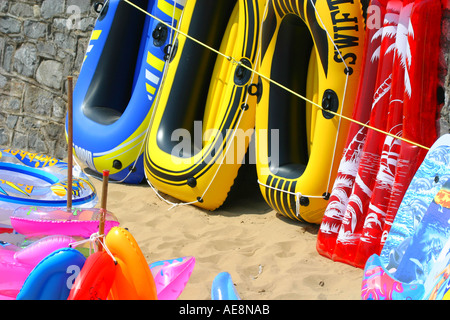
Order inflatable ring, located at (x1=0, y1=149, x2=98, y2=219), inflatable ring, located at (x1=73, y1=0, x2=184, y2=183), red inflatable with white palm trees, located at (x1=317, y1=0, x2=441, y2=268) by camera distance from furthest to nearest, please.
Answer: inflatable ring, located at (x1=73, y1=0, x2=184, y2=183)
inflatable ring, located at (x1=0, y1=149, x2=98, y2=219)
red inflatable with white palm trees, located at (x1=317, y1=0, x2=441, y2=268)

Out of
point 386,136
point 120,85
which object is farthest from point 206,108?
point 386,136

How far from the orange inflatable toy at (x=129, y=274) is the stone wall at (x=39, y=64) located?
133 inches

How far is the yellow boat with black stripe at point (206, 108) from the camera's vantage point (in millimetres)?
3717

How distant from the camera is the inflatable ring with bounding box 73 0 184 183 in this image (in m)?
4.33

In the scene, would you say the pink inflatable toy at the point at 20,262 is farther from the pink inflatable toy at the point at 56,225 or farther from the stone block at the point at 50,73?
the stone block at the point at 50,73

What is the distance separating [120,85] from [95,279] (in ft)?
9.84

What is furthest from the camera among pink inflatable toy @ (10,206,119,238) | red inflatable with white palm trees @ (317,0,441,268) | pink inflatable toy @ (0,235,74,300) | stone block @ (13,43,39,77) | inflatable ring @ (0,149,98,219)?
stone block @ (13,43,39,77)

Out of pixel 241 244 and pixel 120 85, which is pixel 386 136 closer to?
pixel 241 244

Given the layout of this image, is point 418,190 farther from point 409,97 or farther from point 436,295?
point 436,295

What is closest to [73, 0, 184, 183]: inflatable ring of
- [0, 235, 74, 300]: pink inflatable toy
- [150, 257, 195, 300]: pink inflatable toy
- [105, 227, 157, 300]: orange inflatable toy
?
[0, 235, 74, 300]: pink inflatable toy

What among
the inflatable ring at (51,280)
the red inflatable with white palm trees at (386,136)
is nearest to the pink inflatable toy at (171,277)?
the inflatable ring at (51,280)

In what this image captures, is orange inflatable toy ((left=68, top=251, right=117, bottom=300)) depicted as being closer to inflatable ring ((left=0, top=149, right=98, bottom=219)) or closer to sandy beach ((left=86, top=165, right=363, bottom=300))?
sandy beach ((left=86, top=165, right=363, bottom=300))

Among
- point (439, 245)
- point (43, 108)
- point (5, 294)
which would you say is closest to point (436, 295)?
point (439, 245)

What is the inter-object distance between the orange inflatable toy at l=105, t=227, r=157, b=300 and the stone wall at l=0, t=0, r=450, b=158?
338 cm
